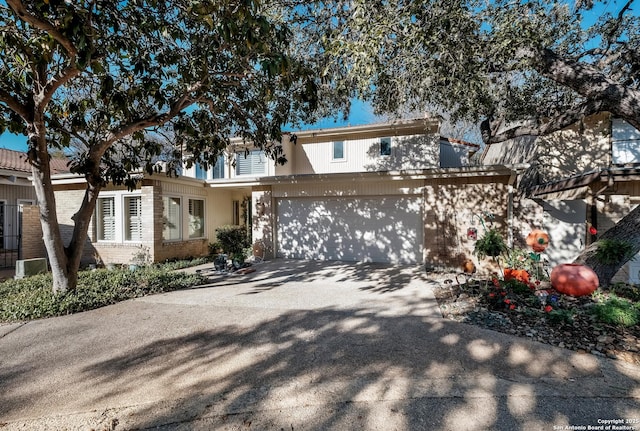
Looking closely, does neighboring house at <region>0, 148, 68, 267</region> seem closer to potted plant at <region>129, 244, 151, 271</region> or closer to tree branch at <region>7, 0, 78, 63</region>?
potted plant at <region>129, 244, 151, 271</region>

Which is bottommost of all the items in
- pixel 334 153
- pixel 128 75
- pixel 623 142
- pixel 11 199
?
pixel 11 199

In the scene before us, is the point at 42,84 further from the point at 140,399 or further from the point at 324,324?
the point at 324,324

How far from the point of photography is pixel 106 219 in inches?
416

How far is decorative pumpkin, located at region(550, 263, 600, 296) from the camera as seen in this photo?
165 inches

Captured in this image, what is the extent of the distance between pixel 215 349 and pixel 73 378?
1448 millimetres

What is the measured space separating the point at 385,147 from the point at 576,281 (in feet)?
29.5

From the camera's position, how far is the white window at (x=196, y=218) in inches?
455

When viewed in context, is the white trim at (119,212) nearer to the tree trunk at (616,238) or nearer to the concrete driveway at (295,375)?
the concrete driveway at (295,375)

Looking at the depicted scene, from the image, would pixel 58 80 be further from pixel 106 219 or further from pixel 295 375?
pixel 106 219

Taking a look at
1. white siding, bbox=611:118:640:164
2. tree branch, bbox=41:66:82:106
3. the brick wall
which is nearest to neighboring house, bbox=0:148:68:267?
the brick wall

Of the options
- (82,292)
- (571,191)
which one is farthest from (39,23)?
(571,191)

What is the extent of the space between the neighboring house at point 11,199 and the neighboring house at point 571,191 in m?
16.2

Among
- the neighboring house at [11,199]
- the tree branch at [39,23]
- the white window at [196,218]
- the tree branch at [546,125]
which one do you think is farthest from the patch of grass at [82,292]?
the tree branch at [546,125]

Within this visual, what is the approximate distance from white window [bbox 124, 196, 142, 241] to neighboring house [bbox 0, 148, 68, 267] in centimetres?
298
